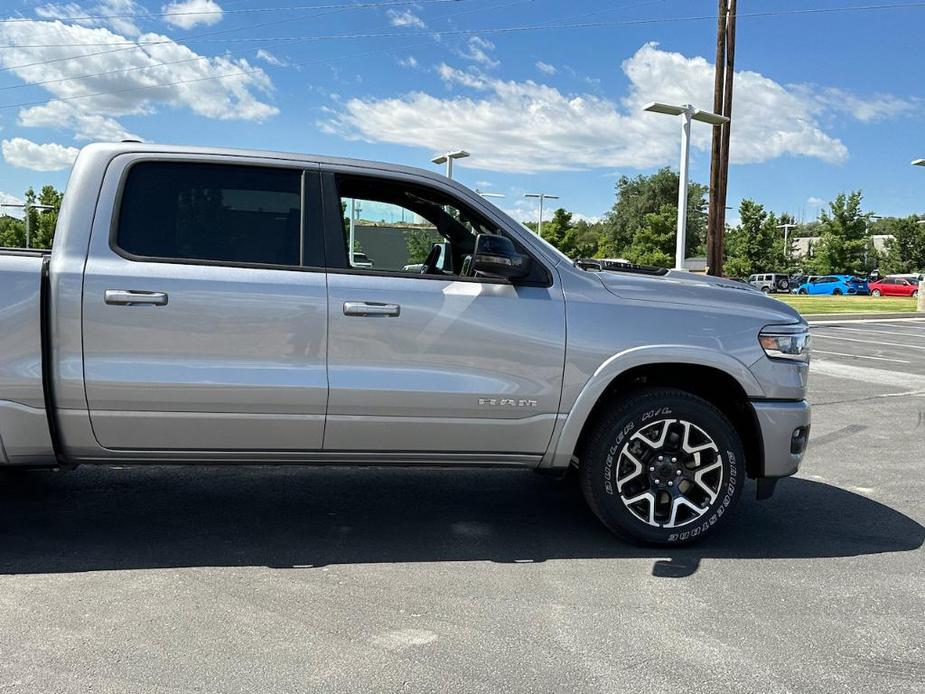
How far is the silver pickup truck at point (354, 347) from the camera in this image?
12.6ft

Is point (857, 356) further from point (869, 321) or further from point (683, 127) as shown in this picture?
point (869, 321)

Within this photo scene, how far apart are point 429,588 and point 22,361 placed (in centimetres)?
208

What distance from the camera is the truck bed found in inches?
146

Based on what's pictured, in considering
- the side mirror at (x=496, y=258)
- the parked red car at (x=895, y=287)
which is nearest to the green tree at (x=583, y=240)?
the parked red car at (x=895, y=287)

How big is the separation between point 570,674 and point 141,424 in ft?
7.33

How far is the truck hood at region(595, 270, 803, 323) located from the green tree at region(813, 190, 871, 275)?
205 ft

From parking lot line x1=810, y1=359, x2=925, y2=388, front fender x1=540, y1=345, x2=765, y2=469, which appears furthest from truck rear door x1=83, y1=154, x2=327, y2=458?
parking lot line x1=810, y1=359, x2=925, y2=388

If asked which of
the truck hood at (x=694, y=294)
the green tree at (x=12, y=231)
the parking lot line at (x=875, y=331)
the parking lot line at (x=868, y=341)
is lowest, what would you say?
the parking lot line at (x=868, y=341)

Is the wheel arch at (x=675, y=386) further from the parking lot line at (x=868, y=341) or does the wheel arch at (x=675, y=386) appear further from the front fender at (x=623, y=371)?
the parking lot line at (x=868, y=341)

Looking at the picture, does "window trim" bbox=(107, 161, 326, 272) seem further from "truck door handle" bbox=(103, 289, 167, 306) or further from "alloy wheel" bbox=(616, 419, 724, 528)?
"alloy wheel" bbox=(616, 419, 724, 528)

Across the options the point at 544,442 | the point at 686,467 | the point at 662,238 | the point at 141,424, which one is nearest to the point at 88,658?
the point at 141,424

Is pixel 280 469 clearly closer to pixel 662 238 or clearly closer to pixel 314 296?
pixel 314 296

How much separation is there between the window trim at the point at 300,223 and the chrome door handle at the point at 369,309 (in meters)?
0.24

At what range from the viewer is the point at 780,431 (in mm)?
4246
